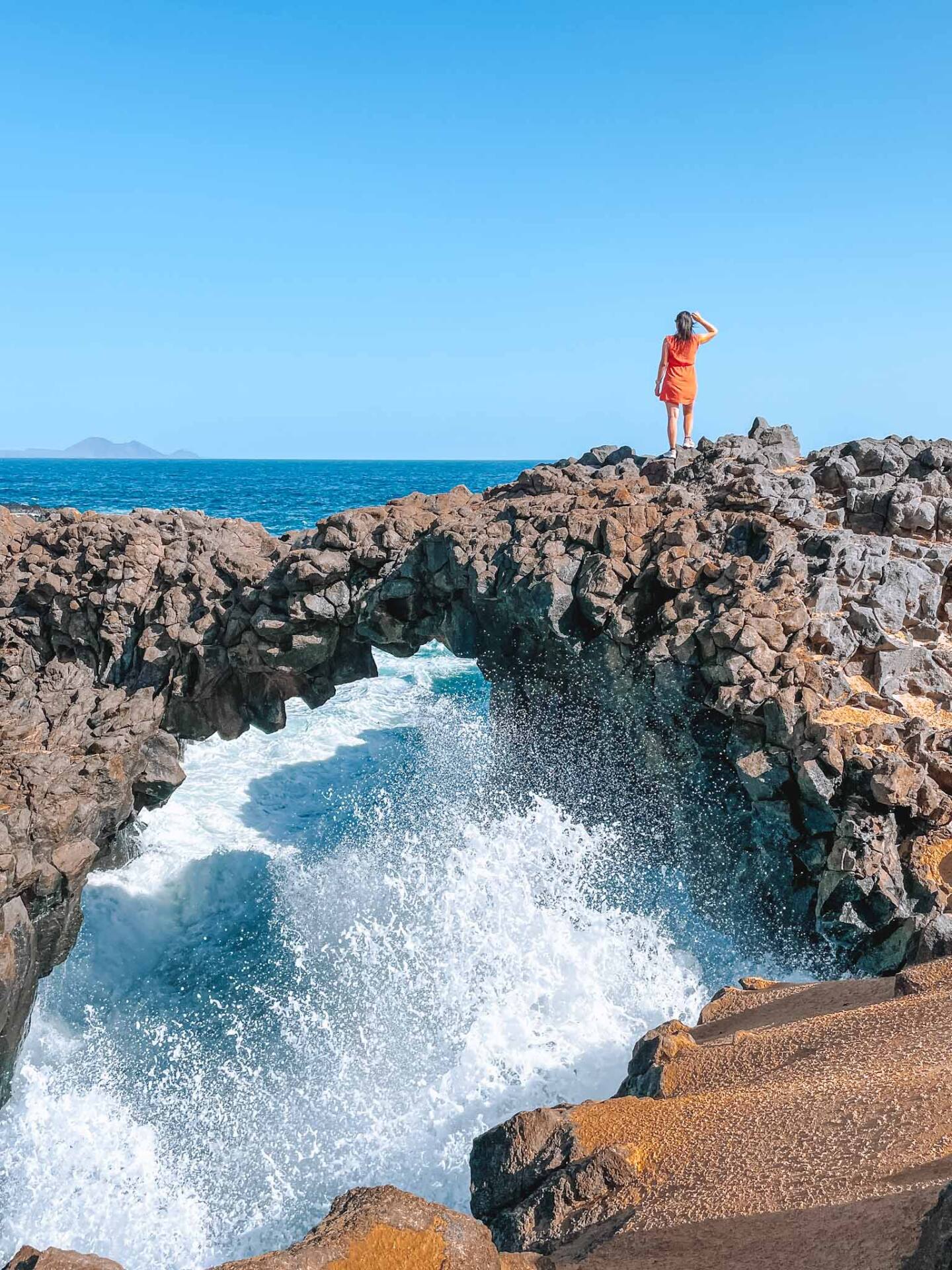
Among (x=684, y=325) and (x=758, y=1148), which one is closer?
(x=758, y=1148)

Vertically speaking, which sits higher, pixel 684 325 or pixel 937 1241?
pixel 684 325

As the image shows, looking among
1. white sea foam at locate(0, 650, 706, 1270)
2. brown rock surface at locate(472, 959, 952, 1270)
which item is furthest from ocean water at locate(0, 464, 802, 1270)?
brown rock surface at locate(472, 959, 952, 1270)

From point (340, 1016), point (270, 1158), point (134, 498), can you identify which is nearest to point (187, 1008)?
point (340, 1016)

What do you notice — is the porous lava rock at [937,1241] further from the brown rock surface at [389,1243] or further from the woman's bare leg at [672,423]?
the woman's bare leg at [672,423]

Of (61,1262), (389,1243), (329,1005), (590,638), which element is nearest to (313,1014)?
(329,1005)

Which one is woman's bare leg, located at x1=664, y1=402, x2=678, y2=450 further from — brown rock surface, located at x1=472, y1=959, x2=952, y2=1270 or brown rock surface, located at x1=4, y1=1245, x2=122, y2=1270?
brown rock surface, located at x1=4, y1=1245, x2=122, y2=1270

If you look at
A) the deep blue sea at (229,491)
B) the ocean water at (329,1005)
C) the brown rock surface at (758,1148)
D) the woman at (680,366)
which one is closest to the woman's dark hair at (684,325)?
the woman at (680,366)

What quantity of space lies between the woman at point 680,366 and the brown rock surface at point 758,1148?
8858 mm

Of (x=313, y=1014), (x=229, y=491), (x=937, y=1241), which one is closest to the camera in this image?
(x=937, y=1241)

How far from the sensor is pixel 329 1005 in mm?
11719

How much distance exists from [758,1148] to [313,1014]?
743 cm

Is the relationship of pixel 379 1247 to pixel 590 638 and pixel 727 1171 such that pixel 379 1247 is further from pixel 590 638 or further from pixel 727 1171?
pixel 590 638

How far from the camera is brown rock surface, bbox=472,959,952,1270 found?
179 inches

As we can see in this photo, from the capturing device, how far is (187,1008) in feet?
39.1
